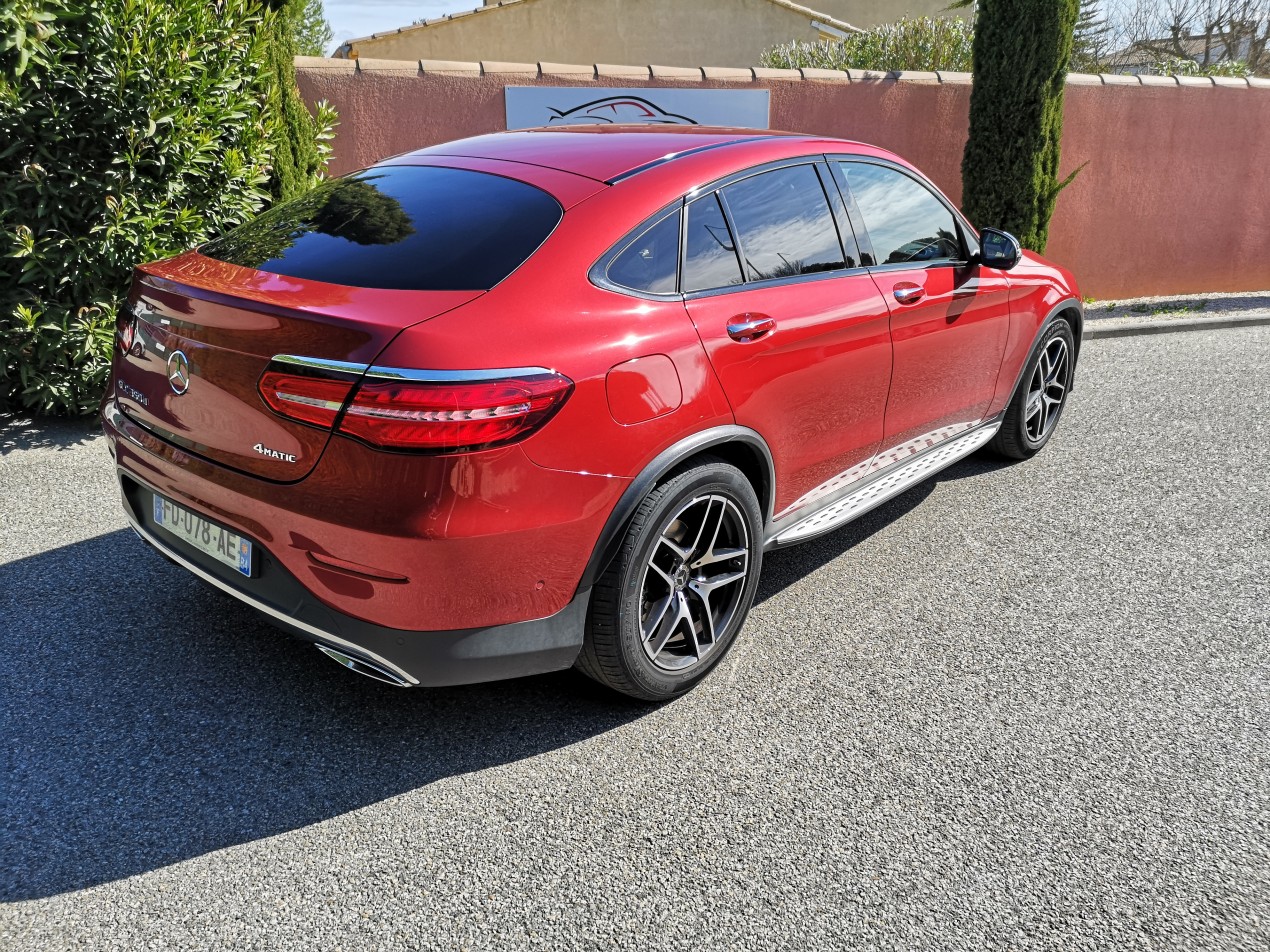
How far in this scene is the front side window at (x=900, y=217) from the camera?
3.86m

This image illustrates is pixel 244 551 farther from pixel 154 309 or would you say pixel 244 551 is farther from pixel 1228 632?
pixel 1228 632

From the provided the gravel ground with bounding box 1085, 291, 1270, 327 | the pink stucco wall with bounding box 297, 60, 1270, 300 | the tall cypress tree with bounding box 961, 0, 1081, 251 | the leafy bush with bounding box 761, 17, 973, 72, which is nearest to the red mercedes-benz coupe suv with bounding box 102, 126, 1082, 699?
the pink stucco wall with bounding box 297, 60, 1270, 300

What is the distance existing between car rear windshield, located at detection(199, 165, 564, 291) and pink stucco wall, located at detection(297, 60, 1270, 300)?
454 cm

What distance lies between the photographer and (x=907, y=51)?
11727 millimetres

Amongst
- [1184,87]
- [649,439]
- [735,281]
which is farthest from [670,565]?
[1184,87]

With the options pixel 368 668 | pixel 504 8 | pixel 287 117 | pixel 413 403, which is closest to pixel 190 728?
pixel 368 668

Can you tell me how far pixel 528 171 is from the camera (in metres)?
3.13

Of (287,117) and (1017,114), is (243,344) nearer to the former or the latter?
(287,117)

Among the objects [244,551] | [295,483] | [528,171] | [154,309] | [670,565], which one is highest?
[528,171]

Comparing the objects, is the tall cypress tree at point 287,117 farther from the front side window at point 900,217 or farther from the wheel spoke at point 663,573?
the wheel spoke at point 663,573

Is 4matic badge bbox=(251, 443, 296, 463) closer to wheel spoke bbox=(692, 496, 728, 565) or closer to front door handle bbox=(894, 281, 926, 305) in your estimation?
wheel spoke bbox=(692, 496, 728, 565)

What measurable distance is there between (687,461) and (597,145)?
119 cm

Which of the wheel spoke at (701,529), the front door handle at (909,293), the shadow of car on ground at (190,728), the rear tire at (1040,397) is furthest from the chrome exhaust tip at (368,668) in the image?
the rear tire at (1040,397)

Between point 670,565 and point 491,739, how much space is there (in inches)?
29.8
